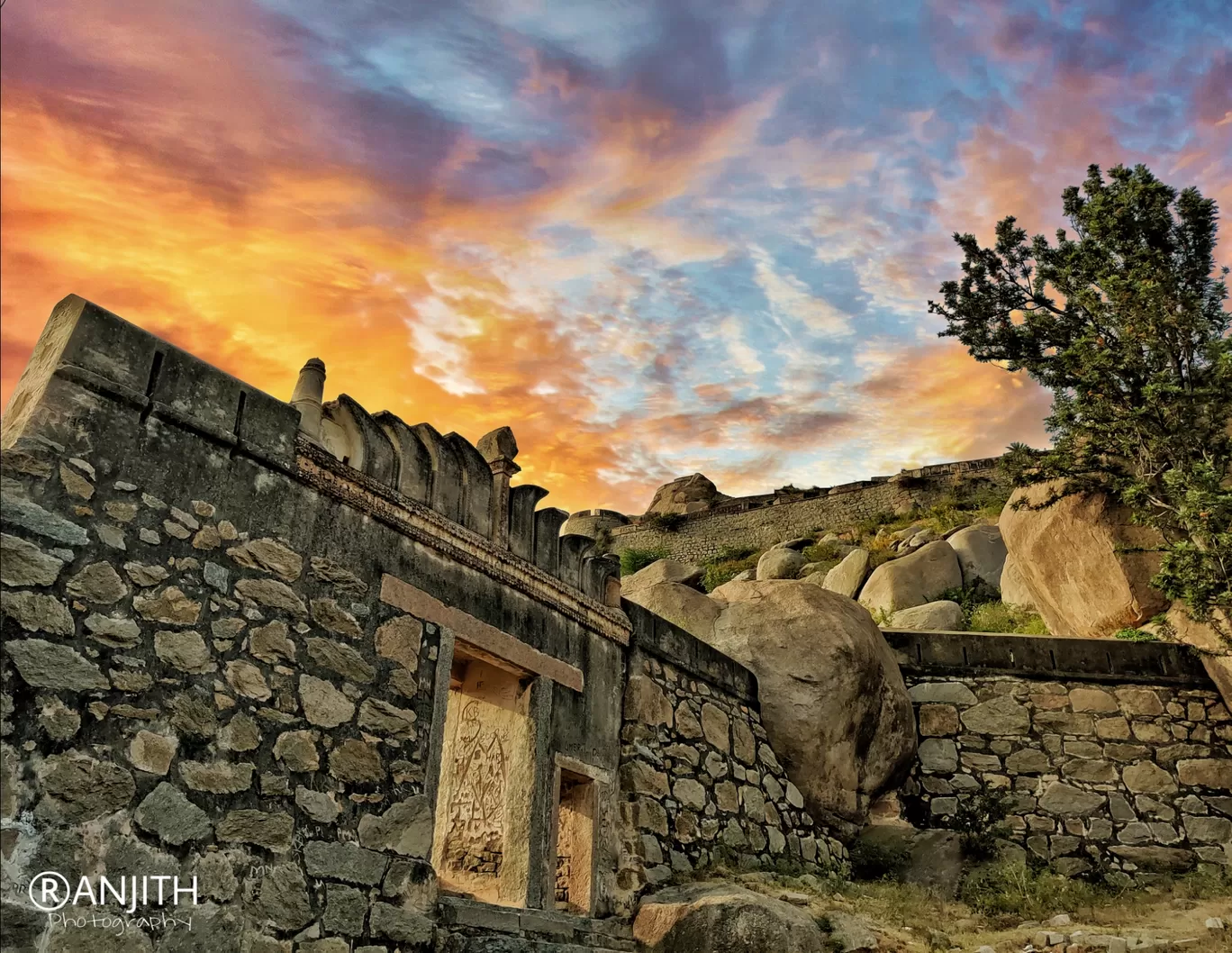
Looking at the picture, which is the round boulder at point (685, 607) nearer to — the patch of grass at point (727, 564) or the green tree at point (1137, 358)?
the green tree at point (1137, 358)

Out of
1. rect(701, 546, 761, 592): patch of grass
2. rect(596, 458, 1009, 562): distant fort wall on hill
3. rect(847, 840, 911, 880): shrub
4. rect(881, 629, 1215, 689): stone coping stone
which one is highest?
rect(596, 458, 1009, 562): distant fort wall on hill

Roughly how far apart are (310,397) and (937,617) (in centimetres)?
1370

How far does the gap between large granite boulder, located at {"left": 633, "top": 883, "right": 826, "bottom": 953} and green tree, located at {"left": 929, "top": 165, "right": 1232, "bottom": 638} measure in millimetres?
5888

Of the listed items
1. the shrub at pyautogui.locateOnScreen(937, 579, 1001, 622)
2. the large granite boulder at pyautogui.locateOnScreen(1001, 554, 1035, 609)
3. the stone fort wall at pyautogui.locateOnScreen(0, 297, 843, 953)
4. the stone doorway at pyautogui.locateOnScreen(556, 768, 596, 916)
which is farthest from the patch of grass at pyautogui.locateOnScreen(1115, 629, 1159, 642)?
the shrub at pyautogui.locateOnScreen(937, 579, 1001, 622)

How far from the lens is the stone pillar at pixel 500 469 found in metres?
6.52

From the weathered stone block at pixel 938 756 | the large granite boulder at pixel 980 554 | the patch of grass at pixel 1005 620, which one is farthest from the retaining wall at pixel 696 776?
the large granite boulder at pixel 980 554

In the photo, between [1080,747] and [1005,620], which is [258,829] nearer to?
[1080,747]

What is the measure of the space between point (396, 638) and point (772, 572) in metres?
21.8

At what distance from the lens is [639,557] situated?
112 feet

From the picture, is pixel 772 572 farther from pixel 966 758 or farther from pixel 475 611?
pixel 475 611

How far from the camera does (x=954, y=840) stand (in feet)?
29.6

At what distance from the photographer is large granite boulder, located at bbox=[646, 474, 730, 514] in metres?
37.5

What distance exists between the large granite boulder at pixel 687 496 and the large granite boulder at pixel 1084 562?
25.1 metres

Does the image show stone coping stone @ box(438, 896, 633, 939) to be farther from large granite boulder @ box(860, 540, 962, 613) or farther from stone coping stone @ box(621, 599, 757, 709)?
large granite boulder @ box(860, 540, 962, 613)
